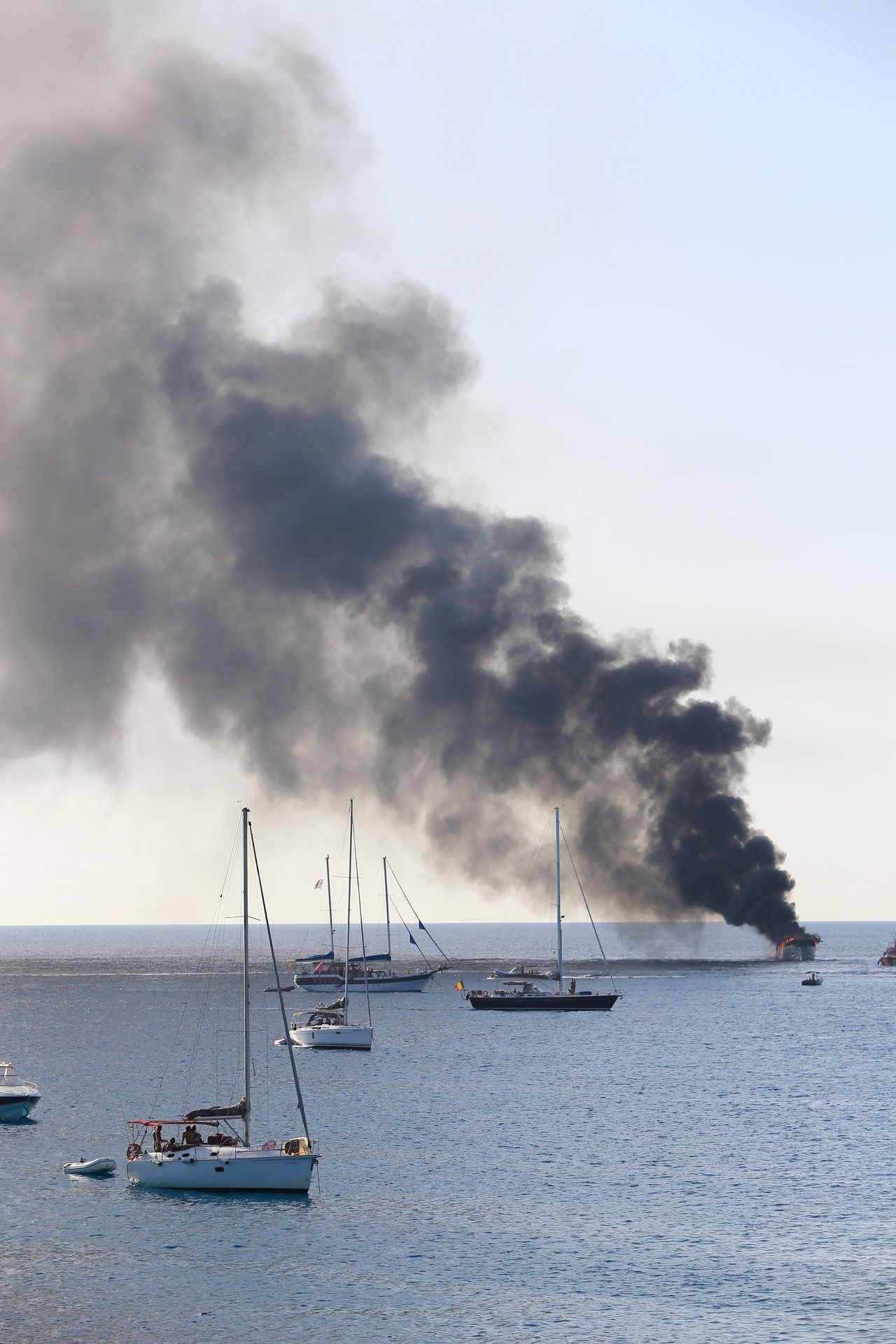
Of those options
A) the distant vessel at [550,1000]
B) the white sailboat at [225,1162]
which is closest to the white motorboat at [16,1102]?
the white sailboat at [225,1162]

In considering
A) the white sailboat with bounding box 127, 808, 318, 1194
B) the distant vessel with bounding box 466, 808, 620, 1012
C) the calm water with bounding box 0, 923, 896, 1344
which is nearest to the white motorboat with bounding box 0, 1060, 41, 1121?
the calm water with bounding box 0, 923, 896, 1344

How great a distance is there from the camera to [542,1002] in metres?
186

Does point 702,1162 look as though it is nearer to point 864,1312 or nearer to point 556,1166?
point 556,1166

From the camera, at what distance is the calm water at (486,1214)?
188ft

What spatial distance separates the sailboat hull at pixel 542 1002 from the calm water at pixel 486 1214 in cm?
5171

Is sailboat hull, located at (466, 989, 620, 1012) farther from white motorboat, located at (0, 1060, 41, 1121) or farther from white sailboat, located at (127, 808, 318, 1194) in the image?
white sailboat, located at (127, 808, 318, 1194)

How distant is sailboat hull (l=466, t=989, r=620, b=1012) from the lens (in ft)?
606

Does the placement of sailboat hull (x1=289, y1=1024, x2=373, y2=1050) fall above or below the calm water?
above

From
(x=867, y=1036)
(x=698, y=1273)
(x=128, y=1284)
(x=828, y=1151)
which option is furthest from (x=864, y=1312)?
(x=867, y=1036)

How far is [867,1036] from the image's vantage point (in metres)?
162

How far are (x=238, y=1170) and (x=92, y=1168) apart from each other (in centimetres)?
985

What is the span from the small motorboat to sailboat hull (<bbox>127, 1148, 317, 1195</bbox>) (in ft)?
18.9

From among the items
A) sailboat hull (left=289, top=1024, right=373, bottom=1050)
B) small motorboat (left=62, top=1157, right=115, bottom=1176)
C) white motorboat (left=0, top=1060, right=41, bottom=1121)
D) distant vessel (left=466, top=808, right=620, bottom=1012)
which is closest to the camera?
small motorboat (left=62, top=1157, right=115, bottom=1176)

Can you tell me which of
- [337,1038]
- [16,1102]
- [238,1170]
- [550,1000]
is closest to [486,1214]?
[238,1170]
